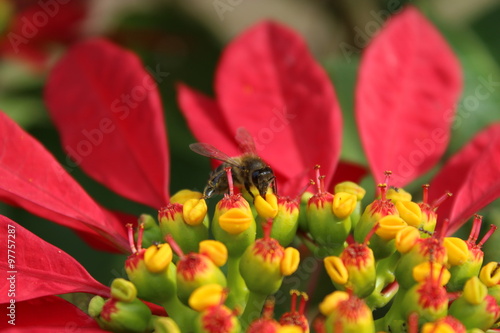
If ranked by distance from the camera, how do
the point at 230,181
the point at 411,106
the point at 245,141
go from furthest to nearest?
the point at 411,106, the point at 245,141, the point at 230,181

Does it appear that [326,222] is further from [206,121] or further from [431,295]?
[206,121]

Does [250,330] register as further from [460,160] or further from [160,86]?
[160,86]

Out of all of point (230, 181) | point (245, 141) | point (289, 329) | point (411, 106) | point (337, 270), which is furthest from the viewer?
point (411, 106)

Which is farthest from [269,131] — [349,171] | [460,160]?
[460,160]

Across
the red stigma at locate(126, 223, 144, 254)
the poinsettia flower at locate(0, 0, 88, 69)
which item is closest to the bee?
the red stigma at locate(126, 223, 144, 254)

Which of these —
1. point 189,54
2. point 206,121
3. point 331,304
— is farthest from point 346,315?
point 189,54

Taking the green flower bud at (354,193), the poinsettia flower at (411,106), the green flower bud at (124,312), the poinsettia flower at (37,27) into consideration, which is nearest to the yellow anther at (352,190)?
the green flower bud at (354,193)

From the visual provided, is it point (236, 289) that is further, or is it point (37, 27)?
point (37, 27)
